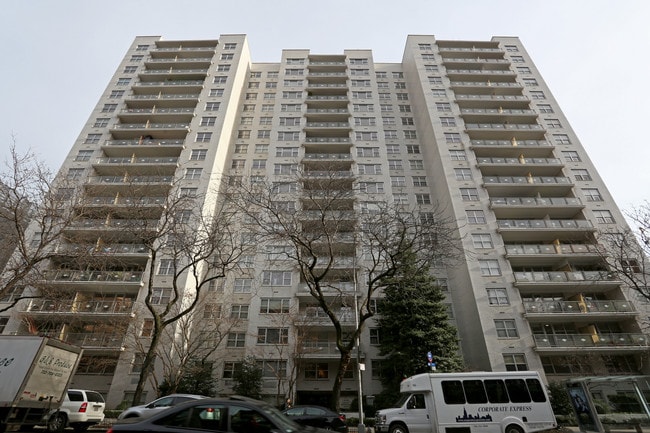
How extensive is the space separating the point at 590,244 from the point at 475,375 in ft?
83.8

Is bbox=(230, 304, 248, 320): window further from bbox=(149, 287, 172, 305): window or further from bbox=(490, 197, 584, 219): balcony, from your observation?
bbox=(490, 197, 584, 219): balcony

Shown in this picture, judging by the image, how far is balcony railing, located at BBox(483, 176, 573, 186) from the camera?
34.9m

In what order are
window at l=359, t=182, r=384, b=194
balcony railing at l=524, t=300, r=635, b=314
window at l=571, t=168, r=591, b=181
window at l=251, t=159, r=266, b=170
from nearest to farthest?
1. balcony railing at l=524, t=300, r=635, b=314
2. window at l=571, t=168, r=591, b=181
3. window at l=359, t=182, r=384, b=194
4. window at l=251, t=159, r=266, b=170

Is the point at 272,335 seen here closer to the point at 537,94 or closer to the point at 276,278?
the point at 276,278

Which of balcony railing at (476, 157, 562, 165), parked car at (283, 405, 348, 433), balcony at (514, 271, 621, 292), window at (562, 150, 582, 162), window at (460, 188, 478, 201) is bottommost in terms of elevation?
parked car at (283, 405, 348, 433)

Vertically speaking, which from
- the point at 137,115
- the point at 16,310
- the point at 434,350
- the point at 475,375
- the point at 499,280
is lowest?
the point at 475,375

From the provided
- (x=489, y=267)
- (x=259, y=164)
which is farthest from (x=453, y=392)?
(x=259, y=164)

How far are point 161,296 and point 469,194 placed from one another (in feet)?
106

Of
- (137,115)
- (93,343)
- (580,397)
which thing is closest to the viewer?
(580,397)

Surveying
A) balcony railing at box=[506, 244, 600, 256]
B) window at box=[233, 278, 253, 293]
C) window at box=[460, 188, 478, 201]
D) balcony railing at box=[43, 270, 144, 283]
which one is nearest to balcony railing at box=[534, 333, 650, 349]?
balcony railing at box=[506, 244, 600, 256]

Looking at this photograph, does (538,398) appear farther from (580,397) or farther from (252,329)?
(252,329)

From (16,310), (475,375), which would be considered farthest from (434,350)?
(16,310)

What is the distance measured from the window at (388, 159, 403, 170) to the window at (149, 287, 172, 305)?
1136 inches

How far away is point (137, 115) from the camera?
136 feet
